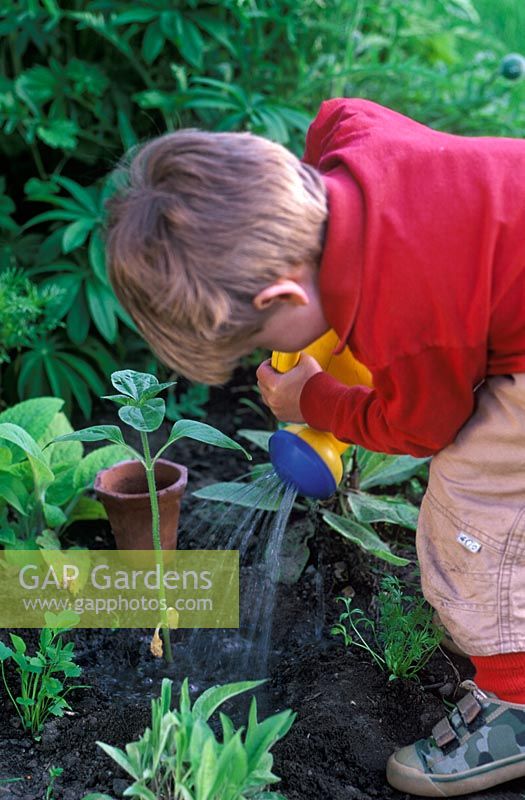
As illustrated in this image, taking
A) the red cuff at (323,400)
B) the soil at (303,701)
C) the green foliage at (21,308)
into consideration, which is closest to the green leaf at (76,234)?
the green foliage at (21,308)

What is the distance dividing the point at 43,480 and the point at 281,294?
81 cm

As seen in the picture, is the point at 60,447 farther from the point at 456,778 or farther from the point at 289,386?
the point at 456,778

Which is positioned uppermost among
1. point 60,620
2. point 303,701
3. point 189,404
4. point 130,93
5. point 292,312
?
point 292,312

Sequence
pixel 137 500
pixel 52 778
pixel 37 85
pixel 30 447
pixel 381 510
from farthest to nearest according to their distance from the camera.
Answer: pixel 37 85 < pixel 381 510 < pixel 137 500 < pixel 30 447 < pixel 52 778

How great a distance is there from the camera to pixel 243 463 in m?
2.49

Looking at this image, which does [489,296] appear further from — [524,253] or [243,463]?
[243,463]

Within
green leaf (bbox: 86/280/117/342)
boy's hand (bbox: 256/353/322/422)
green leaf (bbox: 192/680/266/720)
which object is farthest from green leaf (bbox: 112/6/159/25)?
green leaf (bbox: 192/680/266/720)

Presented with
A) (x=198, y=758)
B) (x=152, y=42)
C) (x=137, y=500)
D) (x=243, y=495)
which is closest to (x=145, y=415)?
(x=137, y=500)

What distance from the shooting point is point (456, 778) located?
1520 mm

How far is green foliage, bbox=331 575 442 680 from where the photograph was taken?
1.67 metres

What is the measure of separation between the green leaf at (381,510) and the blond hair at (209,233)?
2.51 feet

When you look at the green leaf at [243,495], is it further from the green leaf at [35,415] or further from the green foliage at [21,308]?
the green foliage at [21,308]

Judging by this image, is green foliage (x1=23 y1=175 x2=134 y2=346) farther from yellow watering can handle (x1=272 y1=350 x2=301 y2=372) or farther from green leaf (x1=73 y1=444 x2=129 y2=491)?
yellow watering can handle (x1=272 y1=350 x2=301 y2=372)

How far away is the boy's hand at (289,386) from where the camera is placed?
1.63 meters
